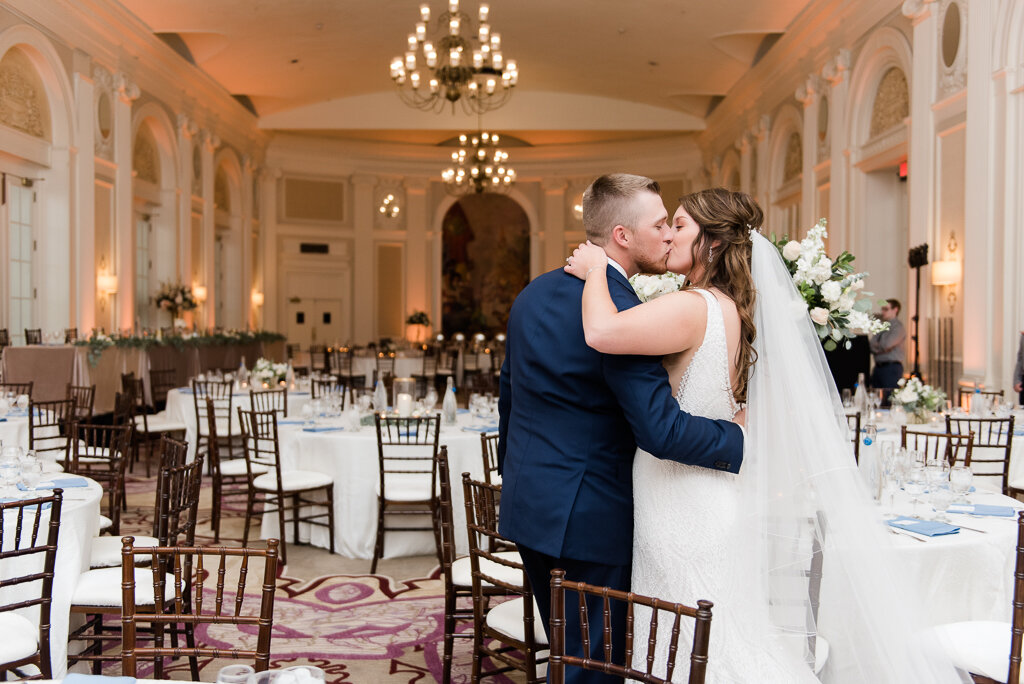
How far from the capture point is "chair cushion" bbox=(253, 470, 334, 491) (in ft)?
19.2

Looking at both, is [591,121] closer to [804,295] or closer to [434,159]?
[434,159]

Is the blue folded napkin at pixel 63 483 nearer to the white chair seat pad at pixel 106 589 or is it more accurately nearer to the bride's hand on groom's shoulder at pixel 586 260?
the white chair seat pad at pixel 106 589

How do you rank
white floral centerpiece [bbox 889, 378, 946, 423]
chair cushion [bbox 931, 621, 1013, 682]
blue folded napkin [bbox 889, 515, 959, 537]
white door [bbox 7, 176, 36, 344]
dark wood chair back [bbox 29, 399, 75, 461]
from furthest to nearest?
white door [bbox 7, 176, 36, 344], white floral centerpiece [bbox 889, 378, 946, 423], dark wood chair back [bbox 29, 399, 75, 461], blue folded napkin [bbox 889, 515, 959, 537], chair cushion [bbox 931, 621, 1013, 682]

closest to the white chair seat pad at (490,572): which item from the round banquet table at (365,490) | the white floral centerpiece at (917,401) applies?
the round banquet table at (365,490)

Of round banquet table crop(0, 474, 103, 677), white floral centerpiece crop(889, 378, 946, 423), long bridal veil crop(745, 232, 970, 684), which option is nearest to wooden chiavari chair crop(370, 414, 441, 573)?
round banquet table crop(0, 474, 103, 677)

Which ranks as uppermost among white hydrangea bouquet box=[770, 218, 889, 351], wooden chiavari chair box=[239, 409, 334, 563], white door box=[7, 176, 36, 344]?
white door box=[7, 176, 36, 344]

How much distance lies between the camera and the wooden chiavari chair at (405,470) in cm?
558

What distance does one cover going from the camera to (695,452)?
2.03 metres

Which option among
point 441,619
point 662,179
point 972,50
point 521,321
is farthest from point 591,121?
point 521,321

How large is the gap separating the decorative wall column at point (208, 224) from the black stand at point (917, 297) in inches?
477

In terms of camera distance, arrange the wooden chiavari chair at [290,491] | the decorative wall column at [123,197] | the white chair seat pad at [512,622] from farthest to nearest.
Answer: the decorative wall column at [123,197]
the wooden chiavari chair at [290,491]
the white chair seat pad at [512,622]

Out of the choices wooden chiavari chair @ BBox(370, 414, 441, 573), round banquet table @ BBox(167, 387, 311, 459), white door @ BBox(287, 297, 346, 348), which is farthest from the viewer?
white door @ BBox(287, 297, 346, 348)

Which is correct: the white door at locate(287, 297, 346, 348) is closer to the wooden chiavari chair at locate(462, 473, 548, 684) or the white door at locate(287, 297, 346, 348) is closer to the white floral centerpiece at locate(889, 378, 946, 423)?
the white floral centerpiece at locate(889, 378, 946, 423)

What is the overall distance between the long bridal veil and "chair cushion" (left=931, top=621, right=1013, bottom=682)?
0.54 metres
